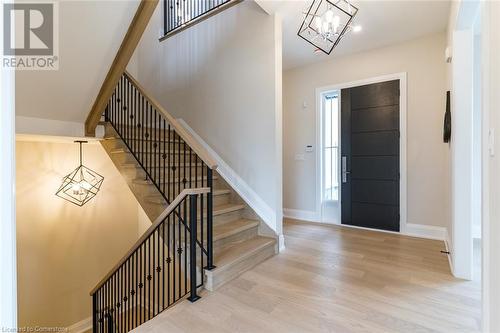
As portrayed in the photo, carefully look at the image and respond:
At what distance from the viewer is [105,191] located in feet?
15.0

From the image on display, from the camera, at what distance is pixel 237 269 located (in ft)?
8.57

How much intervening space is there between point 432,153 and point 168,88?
435 centimetres

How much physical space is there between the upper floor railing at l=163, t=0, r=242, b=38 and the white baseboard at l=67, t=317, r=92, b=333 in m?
5.03

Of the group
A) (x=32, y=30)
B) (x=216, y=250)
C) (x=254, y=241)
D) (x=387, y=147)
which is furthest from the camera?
(x=387, y=147)

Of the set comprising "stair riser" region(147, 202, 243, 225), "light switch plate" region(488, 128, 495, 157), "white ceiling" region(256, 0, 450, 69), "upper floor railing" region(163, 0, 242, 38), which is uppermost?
"upper floor railing" region(163, 0, 242, 38)

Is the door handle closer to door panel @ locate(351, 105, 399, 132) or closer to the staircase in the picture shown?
door panel @ locate(351, 105, 399, 132)

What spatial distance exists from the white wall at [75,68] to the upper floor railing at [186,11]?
72.2 inches

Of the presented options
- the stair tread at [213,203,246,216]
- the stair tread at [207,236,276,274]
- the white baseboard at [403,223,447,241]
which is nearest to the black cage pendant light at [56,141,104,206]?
the stair tread at [213,203,246,216]

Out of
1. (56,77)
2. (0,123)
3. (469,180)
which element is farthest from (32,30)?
(469,180)

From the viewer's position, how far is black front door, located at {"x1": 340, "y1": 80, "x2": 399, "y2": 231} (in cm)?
397

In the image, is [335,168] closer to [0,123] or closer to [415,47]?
[415,47]

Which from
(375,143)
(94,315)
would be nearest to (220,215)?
(94,315)

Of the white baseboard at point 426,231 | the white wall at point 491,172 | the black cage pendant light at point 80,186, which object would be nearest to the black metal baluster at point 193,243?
the white wall at point 491,172

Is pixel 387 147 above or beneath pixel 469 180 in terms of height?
above
